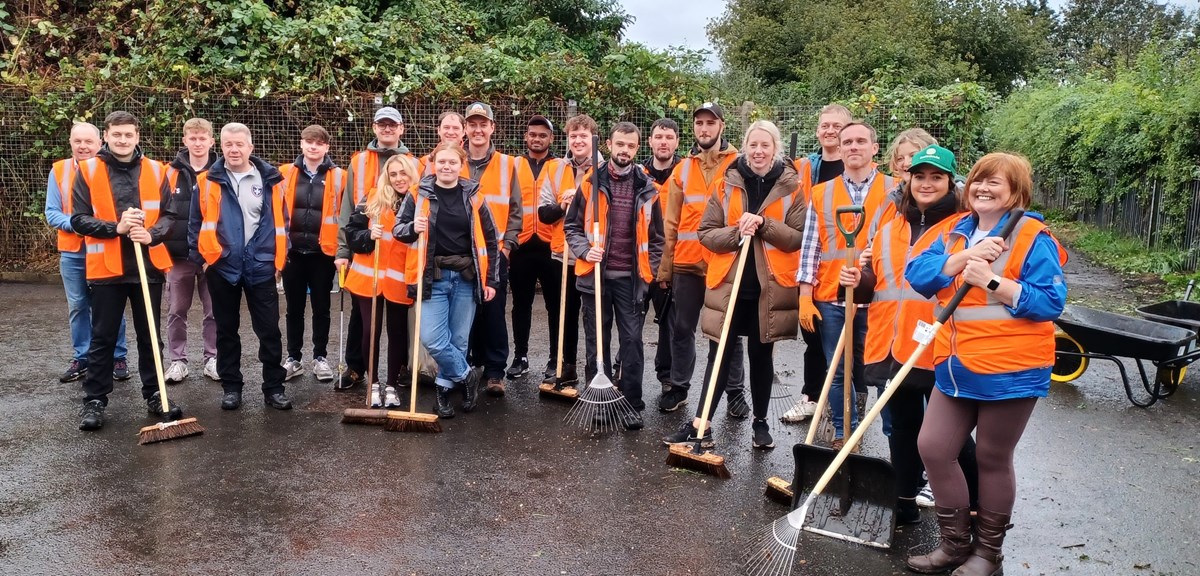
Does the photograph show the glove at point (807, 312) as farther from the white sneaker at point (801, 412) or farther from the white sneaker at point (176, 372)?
the white sneaker at point (176, 372)

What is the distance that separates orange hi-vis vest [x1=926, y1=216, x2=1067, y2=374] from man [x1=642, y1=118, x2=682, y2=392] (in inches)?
109

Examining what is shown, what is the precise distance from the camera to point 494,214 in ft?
21.4

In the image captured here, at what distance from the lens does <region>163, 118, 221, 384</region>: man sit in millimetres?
6285

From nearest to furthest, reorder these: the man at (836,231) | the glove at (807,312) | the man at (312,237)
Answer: the man at (836,231), the glove at (807,312), the man at (312,237)

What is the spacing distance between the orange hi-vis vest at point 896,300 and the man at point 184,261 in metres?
4.35

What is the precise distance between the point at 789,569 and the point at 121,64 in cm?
1093

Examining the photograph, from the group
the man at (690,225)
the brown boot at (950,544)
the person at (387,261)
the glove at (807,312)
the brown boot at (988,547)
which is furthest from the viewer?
the person at (387,261)

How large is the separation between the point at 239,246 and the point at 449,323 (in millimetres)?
1467

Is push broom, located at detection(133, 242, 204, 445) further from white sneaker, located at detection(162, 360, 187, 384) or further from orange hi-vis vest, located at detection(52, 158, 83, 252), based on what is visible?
white sneaker, located at detection(162, 360, 187, 384)

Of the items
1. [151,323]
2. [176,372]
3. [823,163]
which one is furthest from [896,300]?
[176,372]

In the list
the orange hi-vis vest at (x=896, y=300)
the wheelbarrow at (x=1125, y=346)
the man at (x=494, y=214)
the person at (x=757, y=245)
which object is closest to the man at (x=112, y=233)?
Answer: the man at (x=494, y=214)

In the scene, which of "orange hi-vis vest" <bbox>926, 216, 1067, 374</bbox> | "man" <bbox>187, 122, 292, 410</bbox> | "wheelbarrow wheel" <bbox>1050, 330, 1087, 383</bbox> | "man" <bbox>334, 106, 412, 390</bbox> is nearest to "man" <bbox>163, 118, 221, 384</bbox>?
"man" <bbox>187, 122, 292, 410</bbox>

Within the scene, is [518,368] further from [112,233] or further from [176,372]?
[112,233]

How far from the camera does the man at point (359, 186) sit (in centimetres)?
654
